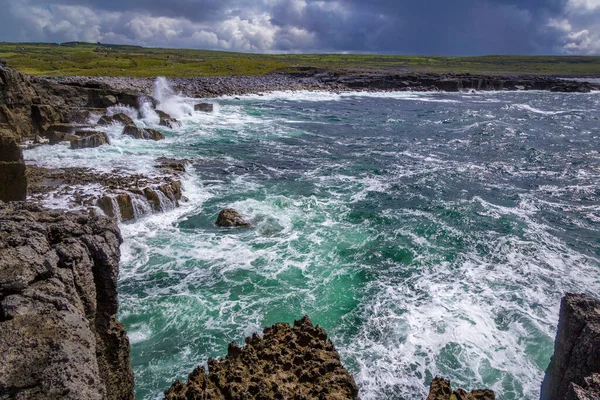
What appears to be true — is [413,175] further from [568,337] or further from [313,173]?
[568,337]

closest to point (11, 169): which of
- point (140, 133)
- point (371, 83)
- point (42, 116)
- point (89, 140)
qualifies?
point (89, 140)

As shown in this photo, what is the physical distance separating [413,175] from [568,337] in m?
24.8

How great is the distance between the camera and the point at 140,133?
3559 cm

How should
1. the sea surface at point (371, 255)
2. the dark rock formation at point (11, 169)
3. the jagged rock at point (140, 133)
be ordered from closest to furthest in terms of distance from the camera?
1. the sea surface at point (371, 255)
2. the dark rock formation at point (11, 169)
3. the jagged rock at point (140, 133)

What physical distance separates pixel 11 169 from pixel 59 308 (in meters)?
12.9

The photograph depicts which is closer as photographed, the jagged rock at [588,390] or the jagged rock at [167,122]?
the jagged rock at [588,390]

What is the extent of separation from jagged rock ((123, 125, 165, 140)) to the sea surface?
48.6 inches

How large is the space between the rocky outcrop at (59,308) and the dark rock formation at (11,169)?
7816 mm

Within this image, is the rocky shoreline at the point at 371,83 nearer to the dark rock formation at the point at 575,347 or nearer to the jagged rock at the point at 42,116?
the jagged rock at the point at 42,116

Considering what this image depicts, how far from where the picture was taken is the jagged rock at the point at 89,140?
29.8m

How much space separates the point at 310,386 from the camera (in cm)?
752

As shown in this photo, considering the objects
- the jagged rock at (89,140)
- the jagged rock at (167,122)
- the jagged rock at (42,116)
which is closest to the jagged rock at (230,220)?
the jagged rock at (89,140)

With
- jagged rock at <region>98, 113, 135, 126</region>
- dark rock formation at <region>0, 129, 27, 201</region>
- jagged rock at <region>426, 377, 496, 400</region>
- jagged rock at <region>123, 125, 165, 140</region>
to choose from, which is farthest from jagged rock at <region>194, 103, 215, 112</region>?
jagged rock at <region>426, 377, 496, 400</region>

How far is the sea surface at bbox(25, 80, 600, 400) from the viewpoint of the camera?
1249cm
